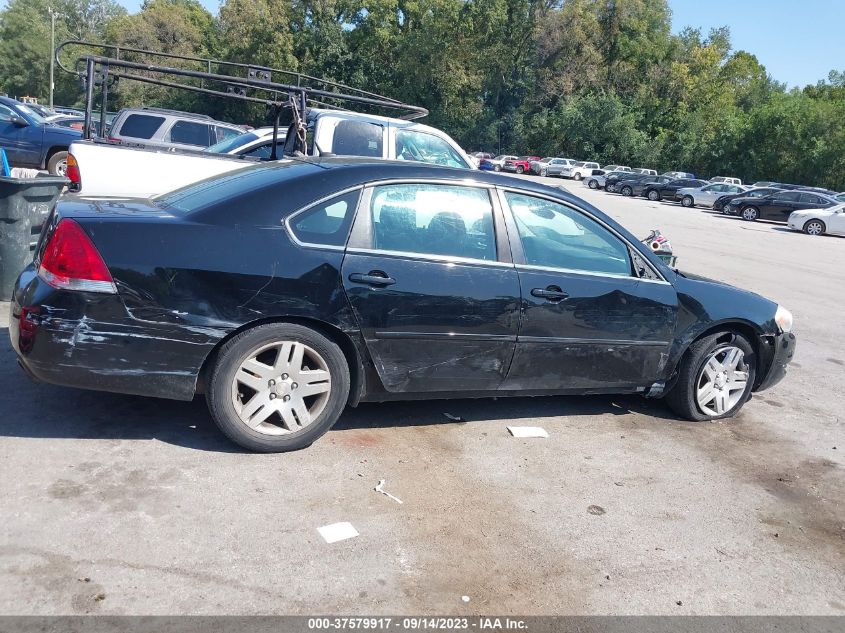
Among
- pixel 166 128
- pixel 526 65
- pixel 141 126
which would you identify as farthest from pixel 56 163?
pixel 526 65

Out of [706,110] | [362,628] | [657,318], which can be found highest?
[706,110]

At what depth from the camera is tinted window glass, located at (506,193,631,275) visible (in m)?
4.78

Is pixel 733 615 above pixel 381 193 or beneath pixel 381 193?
beneath

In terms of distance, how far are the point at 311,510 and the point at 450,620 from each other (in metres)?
0.98

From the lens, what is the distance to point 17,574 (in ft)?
9.68

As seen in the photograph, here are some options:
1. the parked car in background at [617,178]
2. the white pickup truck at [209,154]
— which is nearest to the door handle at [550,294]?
the white pickup truck at [209,154]

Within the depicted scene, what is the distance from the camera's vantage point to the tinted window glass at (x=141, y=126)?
14375 millimetres

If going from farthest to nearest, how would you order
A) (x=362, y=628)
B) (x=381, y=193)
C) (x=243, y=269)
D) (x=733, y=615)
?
(x=381, y=193)
(x=243, y=269)
(x=733, y=615)
(x=362, y=628)

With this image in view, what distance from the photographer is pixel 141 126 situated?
14.5 metres

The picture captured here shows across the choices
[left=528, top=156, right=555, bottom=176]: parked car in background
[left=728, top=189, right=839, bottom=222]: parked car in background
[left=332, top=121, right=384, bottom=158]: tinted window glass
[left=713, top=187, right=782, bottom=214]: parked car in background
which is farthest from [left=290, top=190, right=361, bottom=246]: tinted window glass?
[left=528, top=156, right=555, bottom=176]: parked car in background

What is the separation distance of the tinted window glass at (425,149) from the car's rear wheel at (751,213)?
1117 inches

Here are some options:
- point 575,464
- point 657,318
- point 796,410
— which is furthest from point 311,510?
point 796,410

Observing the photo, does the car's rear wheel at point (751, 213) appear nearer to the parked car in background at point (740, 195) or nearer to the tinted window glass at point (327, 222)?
the parked car in background at point (740, 195)

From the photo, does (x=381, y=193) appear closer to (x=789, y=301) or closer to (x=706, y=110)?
(x=789, y=301)
